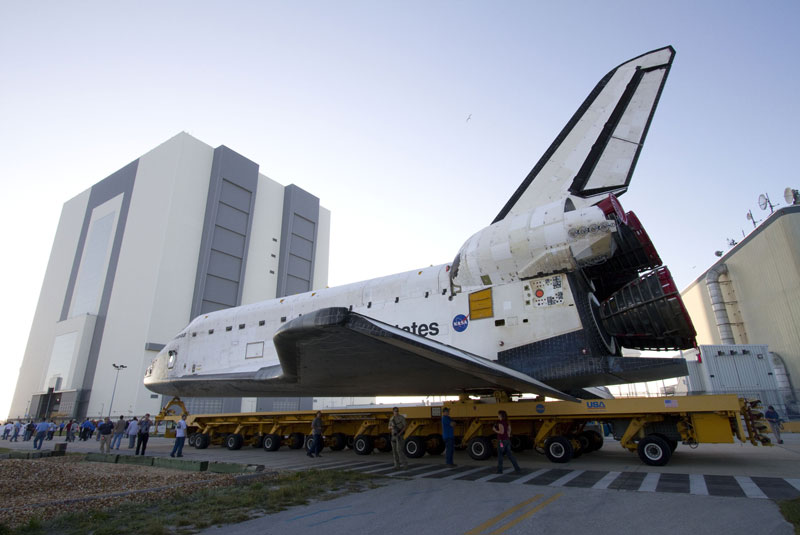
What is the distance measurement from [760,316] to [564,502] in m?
31.5

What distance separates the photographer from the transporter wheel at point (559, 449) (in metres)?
7.34

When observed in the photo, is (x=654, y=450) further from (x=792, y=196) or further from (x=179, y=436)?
(x=792, y=196)

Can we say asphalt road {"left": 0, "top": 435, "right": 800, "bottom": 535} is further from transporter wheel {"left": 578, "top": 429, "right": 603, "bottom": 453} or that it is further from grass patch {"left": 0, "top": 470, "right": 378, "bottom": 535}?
transporter wheel {"left": 578, "top": 429, "right": 603, "bottom": 453}

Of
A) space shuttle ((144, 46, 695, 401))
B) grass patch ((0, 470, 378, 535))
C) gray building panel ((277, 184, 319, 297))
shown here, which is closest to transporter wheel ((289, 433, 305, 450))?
space shuttle ((144, 46, 695, 401))

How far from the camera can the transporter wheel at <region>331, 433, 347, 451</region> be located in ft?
34.4

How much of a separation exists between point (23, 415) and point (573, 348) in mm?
40530

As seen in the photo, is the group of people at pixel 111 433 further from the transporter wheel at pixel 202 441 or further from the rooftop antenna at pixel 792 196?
the rooftop antenna at pixel 792 196

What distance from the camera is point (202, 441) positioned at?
41.4 feet

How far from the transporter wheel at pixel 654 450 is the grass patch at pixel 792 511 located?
2829mm

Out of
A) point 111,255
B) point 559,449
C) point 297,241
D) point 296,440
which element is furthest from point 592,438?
point 111,255

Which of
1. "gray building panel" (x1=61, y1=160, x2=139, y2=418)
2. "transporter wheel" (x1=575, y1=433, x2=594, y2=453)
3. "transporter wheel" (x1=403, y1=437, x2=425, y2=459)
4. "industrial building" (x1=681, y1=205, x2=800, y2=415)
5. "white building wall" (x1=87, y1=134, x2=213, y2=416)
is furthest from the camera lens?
"gray building panel" (x1=61, y1=160, x2=139, y2=418)

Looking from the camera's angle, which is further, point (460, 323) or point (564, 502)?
point (460, 323)

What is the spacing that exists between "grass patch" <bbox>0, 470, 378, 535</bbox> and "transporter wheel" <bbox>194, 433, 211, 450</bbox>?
824 cm

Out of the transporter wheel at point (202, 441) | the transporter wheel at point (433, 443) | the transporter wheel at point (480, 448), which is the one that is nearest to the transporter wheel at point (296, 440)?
the transporter wheel at point (202, 441)
